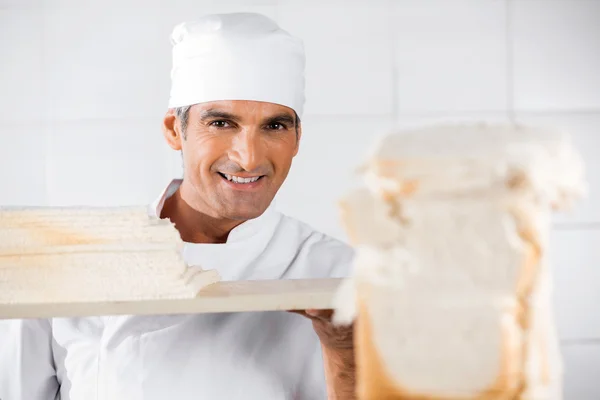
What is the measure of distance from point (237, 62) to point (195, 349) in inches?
24.6

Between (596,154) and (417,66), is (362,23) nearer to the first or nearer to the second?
(417,66)

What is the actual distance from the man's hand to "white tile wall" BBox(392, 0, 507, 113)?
1.46 meters

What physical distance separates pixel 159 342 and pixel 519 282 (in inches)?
40.2

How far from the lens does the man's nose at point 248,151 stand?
145 centimetres

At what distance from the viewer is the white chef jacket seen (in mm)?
1307

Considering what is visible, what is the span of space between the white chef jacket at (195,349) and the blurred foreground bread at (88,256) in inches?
21.4

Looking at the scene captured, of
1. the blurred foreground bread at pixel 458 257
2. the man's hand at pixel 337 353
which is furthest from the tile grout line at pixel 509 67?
the blurred foreground bread at pixel 458 257

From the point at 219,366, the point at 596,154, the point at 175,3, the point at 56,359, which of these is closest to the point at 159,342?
the point at 219,366

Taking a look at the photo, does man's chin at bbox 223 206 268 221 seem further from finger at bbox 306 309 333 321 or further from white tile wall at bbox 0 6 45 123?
white tile wall at bbox 0 6 45 123

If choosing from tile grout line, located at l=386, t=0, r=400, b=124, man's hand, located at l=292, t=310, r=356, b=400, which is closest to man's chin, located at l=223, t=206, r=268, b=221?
man's hand, located at l=292, t=310, r=356, b=400

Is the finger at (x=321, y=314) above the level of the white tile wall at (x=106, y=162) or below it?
below

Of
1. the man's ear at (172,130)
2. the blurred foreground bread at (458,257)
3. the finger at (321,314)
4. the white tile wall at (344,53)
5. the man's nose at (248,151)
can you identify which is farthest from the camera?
the white tile wall at (344,53)

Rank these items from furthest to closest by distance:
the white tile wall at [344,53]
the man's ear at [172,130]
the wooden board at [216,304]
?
the white tile wall at [344,53] < the man's ear at [172,130] < the wooden board at [216,304]

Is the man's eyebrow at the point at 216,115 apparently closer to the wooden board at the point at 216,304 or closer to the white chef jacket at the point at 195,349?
the white chef jacket at the point at 195,349
